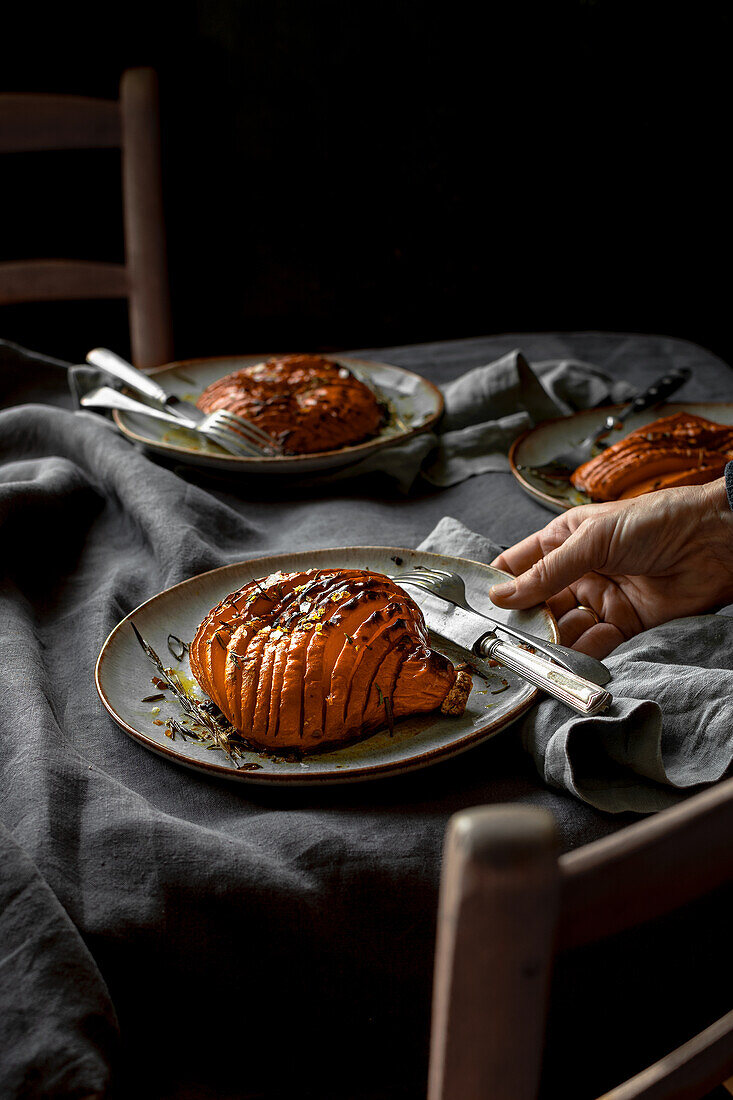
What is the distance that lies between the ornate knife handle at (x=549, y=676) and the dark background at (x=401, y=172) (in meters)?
1.98

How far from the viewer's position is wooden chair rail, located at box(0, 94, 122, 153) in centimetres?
176

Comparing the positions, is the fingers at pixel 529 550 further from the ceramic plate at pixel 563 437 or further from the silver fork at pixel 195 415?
the silver fork at pixel 195 415

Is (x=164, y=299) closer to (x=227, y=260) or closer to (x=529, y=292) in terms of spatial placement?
(x=227, y=260)

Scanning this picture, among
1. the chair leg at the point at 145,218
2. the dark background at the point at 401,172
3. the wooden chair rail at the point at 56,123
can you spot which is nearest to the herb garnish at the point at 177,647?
the chair leg at the point at 145,218

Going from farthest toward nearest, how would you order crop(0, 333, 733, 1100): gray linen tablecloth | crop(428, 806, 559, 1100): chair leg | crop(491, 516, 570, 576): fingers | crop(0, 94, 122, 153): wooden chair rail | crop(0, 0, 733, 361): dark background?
crop(0, 0, 733, 361): dark background < crop(0, 94, 122, 153): wooden chair rail < crop(491, 516, 570, 576): fingers < crop(0, 333, 733, 1100): gray linen tablecloth < crop(428, 806, 559, 1100): chair leg

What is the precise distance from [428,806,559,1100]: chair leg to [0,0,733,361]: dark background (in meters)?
2.35

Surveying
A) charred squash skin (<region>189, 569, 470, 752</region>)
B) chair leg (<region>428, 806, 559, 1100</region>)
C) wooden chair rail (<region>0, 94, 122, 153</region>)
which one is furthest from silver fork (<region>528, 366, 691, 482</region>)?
wooden chair rail (<region>0, 94, 122, 153</region>)

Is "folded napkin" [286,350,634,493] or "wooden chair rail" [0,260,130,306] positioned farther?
"wooden chair rail" [0,260,130,306]

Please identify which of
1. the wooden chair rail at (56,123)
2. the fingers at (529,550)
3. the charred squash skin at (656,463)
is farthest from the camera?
the wooden chair rail at (56,123)

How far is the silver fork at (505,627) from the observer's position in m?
0.74

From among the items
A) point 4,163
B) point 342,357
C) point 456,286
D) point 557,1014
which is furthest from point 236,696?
point 456,286

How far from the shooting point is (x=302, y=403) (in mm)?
1292

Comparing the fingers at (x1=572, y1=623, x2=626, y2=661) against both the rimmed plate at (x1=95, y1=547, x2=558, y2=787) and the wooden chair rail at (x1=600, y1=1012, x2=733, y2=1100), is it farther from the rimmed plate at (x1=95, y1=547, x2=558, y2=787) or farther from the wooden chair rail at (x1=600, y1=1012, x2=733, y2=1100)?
the wooden chair rail at (x1=600, y1=1012, x2=733, y2=1100)

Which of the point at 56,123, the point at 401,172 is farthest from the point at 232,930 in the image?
the point at 401,172
